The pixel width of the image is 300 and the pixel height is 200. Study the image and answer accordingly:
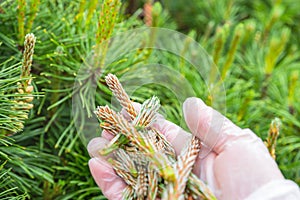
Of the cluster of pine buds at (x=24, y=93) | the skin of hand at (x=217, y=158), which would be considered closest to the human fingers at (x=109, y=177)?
the skin of hand at (x=217, y=158)

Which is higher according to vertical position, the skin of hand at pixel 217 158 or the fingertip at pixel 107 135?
the fingertip at pixel 107 135

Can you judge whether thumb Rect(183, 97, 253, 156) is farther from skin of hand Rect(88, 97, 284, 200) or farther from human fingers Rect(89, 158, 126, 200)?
human fingers Rect(89, 158, 126, 200)

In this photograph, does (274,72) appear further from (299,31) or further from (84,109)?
(84,109)

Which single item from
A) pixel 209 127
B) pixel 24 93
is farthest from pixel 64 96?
pixel 209 127

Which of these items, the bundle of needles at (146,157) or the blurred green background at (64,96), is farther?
the blurred green background at (64,96)

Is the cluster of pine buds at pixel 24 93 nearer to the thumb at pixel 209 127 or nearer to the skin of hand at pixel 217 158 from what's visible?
the skin of hand at pixel 217 158

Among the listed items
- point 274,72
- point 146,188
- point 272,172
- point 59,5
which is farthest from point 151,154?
point 274,72

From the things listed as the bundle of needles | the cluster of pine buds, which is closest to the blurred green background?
the cluster of pine buds

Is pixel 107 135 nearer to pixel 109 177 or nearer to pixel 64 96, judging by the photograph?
pixel 109 177
